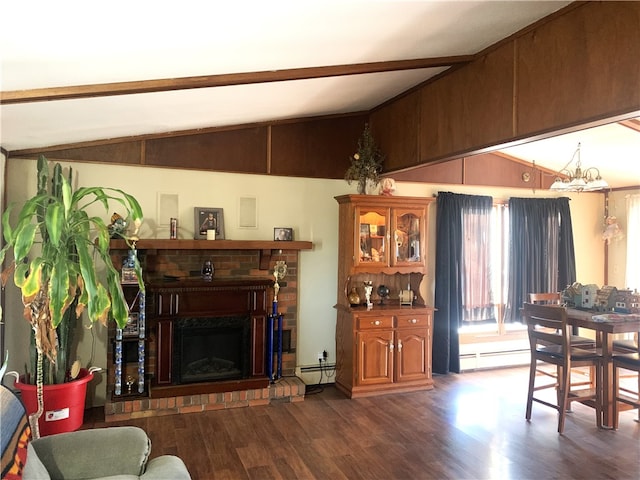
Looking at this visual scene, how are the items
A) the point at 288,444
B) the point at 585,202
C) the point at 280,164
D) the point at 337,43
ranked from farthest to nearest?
the point at 585,202 → the point at 280,164 → the point at 288,444 → the point at 337,43

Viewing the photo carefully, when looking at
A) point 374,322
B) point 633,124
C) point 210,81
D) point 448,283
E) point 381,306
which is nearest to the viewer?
point 210,81

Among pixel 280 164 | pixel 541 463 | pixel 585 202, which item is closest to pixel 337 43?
pixel 280 164

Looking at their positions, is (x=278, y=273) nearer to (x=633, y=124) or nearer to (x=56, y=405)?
(x=56, y=405)

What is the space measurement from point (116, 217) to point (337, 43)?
8.52 feet

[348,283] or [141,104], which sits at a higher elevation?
[141,104]

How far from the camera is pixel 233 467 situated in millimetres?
3121

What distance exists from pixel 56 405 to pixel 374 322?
2875mm

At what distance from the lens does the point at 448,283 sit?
539 centimetres

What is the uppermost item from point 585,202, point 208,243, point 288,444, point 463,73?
point 463,73

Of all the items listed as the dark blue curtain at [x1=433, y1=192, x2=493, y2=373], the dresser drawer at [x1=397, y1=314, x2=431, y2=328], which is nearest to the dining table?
the dresser drawer at [x1=397, y1=314, x2=431, y2=328]

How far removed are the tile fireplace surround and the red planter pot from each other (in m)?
0.36

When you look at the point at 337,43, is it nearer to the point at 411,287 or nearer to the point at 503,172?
the point at 411,287

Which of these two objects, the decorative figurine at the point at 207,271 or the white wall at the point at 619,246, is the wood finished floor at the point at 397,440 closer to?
the decorative figurine at the point at 207,271

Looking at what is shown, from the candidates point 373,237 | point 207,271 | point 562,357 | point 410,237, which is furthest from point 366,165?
point 562,357
